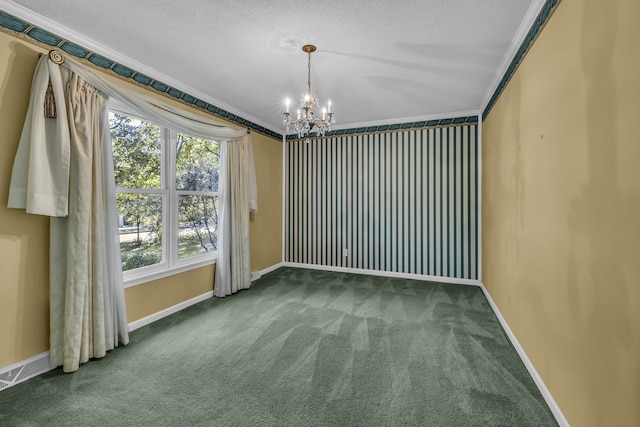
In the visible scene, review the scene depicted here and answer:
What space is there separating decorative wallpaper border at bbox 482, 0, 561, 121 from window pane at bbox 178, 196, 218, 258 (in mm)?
3691

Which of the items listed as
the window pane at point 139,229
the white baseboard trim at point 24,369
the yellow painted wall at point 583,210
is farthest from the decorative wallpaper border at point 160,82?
the white baseboard trim at point 24,369

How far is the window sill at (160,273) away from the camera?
110 inches

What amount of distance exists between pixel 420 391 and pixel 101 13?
11.6ft

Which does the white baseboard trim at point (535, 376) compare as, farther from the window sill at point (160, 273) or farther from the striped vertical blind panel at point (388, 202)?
the window sill at point (160, 273)

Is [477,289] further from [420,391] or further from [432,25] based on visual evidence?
[432,25]

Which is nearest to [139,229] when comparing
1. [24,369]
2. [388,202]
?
[24,369]

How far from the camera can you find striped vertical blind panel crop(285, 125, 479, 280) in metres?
4.34

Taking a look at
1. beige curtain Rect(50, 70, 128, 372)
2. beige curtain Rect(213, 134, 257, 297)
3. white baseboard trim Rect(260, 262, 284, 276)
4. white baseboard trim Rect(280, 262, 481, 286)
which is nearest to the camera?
beige curtain Rect(50, 70, 128, 372)

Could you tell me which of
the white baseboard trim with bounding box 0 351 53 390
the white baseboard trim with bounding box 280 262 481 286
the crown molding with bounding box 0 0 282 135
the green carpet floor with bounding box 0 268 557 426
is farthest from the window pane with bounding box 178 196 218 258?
the white baseboard trim with bounding box 280 262 481 286

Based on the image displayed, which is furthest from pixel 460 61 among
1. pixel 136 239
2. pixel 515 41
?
pixel 136 239

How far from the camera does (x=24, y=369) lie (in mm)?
2039

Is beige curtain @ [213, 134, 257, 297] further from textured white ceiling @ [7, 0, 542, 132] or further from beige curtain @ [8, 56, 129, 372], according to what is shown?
beige curtain @ [8, 56, 129, 372]

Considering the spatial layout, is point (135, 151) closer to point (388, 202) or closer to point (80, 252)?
point (80, 252)

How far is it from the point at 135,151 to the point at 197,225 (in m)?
1.17
